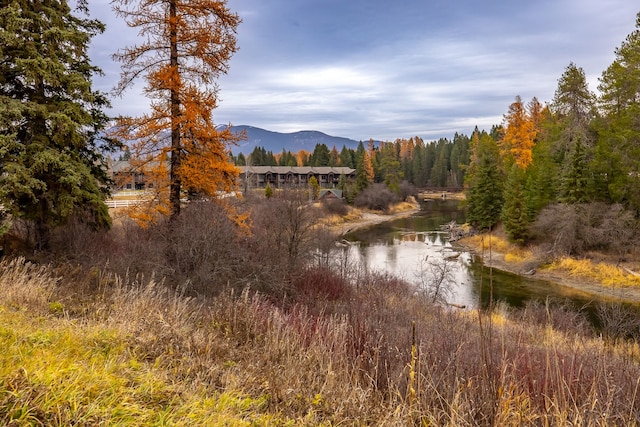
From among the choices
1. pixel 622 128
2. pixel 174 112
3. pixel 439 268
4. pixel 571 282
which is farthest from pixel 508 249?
pixel 174 112

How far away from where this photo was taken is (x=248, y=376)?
13.4 feet

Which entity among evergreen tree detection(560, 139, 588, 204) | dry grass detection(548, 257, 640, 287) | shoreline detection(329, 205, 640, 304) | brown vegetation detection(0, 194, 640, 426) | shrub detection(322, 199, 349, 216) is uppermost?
evergreen tree detection(560, 139, 588, 204)

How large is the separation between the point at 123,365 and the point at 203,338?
1.30m

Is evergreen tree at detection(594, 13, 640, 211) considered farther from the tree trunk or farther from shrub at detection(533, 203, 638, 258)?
the tree trunk

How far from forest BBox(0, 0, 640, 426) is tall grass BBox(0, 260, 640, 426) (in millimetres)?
26

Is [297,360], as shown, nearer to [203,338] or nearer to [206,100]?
[203,338]

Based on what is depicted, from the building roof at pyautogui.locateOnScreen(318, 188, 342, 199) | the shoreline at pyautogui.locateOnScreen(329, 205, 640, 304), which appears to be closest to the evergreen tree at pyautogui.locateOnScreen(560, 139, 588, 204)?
the shoreline at pyautogui.locateOnScreen(329, 205, 640, 304)

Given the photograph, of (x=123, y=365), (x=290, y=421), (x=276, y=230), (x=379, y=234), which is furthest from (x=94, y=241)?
(x=379, y=234)

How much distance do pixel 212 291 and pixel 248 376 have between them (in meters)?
8.51

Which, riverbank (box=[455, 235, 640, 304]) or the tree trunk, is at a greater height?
the tree trunk

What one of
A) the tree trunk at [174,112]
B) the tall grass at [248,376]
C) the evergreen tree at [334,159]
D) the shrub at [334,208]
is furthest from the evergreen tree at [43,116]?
the evergreen tree at [334,159]

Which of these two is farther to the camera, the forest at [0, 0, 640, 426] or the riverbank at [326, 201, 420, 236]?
the riverbank at [326, 201, 420, 236]

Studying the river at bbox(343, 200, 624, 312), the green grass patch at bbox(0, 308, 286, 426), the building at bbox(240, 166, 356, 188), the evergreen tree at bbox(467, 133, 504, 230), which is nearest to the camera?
the green grass patch at bbox(0, 308, 286, 426)

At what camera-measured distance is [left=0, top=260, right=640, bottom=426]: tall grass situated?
2967 millimetres
